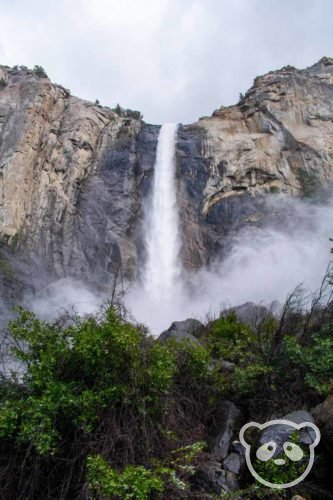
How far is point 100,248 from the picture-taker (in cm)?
2653

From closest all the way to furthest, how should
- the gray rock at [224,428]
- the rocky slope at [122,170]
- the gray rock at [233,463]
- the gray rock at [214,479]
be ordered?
the gray rock at [214,479] < the gray rock at [233,463] < the gray rock at [224,428] < the rocky slope at [122,170]

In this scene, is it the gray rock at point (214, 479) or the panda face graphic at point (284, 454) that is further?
the panda face graphic at point (284, 454)

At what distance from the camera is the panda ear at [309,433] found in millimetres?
5852

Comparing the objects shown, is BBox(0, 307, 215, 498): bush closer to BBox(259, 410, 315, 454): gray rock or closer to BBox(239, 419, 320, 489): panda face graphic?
BBox(239, 419, 320, 489): panda face graphic

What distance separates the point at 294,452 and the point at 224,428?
1.39 metres

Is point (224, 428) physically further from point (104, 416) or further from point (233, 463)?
point (104, 416)

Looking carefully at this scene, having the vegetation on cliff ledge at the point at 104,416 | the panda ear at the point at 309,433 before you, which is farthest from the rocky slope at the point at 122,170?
the panda ear at the point at 309,433

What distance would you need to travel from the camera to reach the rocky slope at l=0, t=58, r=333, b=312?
25.9m

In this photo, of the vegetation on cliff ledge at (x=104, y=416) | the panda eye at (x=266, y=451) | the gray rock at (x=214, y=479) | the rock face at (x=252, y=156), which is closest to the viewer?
the vegetation on cliff ledge at (x=104, y=416)

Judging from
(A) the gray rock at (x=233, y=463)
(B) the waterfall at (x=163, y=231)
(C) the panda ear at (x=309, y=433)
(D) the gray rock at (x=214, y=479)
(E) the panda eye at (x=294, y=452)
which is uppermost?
(B) the waterfall at (x=163, y=231)

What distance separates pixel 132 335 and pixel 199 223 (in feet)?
78.0

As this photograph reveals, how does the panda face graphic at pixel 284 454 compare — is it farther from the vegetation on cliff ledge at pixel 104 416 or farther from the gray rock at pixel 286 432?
the vegetation on cliff ledge at pixel 104 416

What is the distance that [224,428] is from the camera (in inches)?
271

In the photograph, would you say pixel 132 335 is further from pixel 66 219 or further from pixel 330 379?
pixel 66 219
